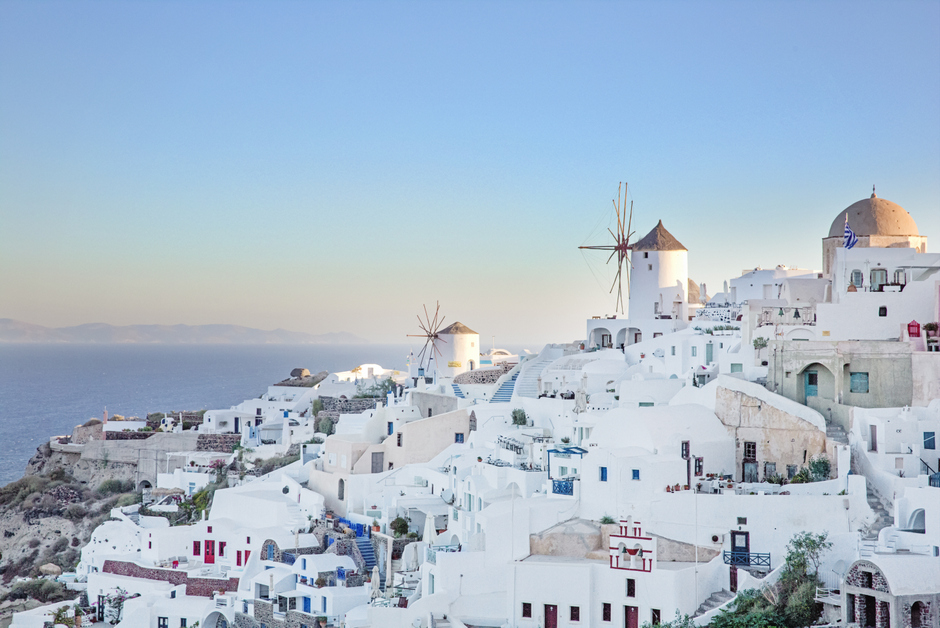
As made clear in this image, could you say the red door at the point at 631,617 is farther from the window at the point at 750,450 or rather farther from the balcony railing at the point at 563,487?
the window at the point at 750,450

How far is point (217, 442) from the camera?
45156mm

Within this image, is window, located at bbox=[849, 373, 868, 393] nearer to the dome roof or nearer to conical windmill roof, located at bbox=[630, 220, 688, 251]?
the dome roof

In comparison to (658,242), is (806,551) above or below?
below

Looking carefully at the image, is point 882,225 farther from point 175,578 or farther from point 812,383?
point 175,578

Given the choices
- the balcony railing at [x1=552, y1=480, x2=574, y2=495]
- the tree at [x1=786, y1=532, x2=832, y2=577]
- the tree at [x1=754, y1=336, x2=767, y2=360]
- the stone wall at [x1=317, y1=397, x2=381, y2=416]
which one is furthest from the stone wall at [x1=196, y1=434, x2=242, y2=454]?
the tree at [x1=786, y1=532, x2=832, y2=577]

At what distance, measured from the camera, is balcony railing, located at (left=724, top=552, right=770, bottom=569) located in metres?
22.2

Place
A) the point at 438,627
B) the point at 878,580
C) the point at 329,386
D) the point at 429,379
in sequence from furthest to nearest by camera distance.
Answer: the point at 329,386, the point at 429,379, the point at 438,627, the point at 878,580

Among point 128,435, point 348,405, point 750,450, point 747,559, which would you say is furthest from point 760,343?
point 128,435

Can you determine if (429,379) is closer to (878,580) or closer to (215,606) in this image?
(215,606)

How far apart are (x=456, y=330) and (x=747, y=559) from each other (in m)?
27.3

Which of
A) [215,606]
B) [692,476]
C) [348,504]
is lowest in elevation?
[215,606]

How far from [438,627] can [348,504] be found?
31.4 feet

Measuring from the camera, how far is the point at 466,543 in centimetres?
2612

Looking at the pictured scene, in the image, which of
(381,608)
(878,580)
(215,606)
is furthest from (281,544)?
(878,580)
